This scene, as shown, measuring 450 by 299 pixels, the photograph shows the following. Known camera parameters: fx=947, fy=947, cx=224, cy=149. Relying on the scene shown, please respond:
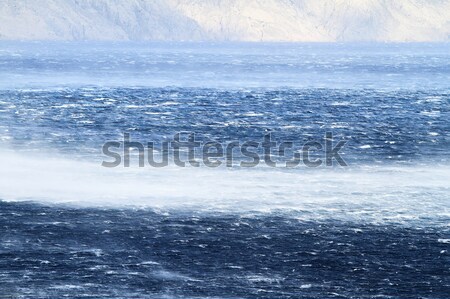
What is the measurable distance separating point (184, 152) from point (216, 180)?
14651 mm

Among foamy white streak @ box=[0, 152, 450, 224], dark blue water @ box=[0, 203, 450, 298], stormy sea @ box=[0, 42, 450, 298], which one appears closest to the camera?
dark blue water @ box=[0, 203, 450, 298]

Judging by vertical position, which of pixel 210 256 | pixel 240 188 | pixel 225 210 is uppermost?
pixel 240 188

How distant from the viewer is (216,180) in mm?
71375

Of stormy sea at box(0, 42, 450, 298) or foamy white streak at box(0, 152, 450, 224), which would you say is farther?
foamy white streak at box(0, 152, 450, 224)

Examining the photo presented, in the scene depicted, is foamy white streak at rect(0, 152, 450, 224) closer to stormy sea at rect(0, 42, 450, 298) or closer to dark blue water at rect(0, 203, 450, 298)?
stormy sea at rect(0, 42, 450, 298)

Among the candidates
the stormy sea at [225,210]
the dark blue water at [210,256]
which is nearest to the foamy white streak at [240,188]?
the stormy sea at [225,210]

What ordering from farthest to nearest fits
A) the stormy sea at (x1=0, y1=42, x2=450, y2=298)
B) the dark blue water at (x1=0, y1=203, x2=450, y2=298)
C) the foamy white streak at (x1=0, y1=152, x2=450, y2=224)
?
the foamy white streak at (x1=0, y1=152, x2=450, y2=224), the stormy sea at (x1=0, y1=42, x2=450, y2=298), the dark blue water at (x1=0, y1=203, x2=450, y2=298)

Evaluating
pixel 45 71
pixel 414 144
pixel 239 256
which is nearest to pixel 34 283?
pixel 239 256

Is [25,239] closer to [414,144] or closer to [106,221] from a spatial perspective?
[106,221]

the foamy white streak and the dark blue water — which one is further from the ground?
the foamy white streak

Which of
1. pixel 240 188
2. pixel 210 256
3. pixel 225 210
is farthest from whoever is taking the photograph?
pixel 240 188

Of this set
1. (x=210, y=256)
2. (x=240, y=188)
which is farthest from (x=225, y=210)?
(x=210, y=256)

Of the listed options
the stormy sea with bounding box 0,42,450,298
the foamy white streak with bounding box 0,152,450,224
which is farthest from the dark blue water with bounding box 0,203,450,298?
the foamy white streak with bounding box 0,152,450,224

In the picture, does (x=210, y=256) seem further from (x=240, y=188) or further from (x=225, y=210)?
(x=240, y=188)
